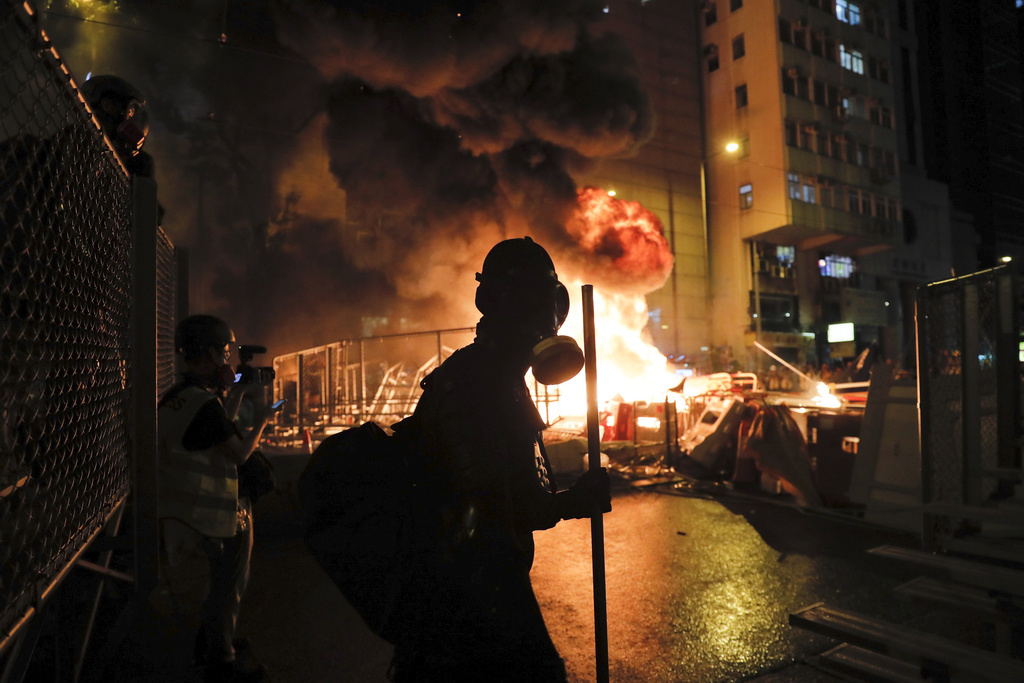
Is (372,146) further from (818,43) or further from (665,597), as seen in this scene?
(818,43)

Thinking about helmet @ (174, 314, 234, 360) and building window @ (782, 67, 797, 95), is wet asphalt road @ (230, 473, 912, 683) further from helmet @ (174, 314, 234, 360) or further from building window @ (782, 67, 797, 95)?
building window @ (782, 67, 797, 95)

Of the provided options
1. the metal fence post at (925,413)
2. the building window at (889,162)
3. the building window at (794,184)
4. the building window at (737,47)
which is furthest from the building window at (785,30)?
the metal fence post at (925,413)

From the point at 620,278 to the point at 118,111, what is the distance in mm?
17389

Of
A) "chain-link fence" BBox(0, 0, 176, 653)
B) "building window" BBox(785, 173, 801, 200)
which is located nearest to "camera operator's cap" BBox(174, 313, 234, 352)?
"chain-link fence" BBox(0, 0, 176, 653)

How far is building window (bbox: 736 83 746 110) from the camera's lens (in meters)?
31.4

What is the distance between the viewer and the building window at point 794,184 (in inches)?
1166

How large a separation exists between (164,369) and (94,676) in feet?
5.84

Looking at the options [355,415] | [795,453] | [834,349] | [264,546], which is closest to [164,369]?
[264,546]

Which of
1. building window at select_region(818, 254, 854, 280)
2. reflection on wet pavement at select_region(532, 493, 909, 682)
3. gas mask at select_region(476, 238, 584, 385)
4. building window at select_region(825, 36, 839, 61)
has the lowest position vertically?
reflection on wet pavement at select_region(532, 493, 909, 682)

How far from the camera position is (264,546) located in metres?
5.45

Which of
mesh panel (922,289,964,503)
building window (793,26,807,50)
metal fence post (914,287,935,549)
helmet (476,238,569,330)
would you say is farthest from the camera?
building window (793,26,807,50)

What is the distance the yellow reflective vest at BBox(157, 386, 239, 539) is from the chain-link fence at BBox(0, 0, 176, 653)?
0.80m

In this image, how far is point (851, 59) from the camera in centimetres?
3312

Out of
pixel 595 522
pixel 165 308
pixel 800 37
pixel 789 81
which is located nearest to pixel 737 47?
pixel 800 37
